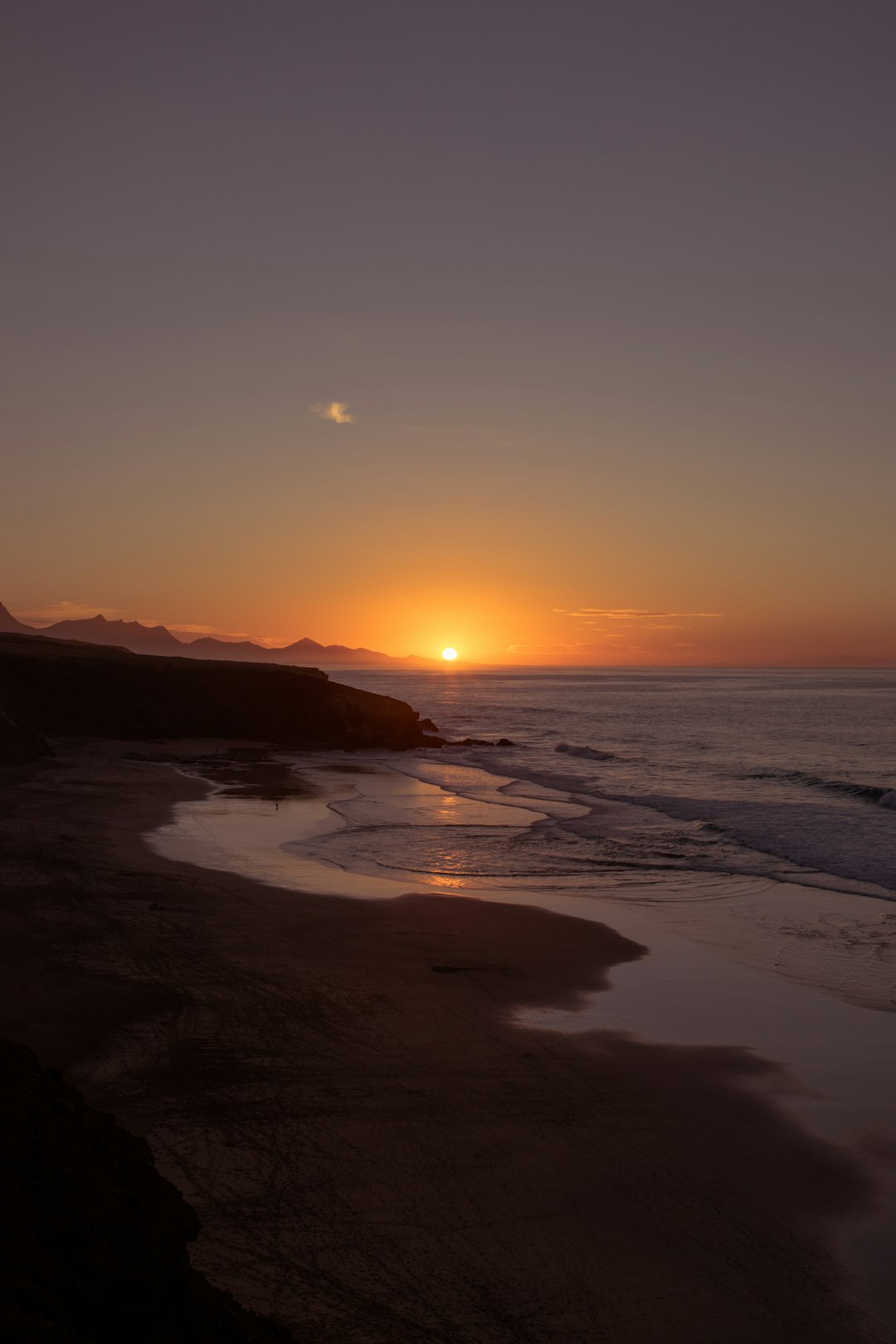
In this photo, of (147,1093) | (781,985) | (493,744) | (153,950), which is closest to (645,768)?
(493,744)

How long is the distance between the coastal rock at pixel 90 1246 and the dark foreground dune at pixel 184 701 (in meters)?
42.2

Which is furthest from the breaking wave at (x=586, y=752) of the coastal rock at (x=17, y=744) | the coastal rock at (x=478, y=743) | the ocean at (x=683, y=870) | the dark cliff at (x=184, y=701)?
the coastal rock at (x=17, y=744)

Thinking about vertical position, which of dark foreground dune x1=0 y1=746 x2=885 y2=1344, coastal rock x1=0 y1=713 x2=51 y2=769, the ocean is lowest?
the ocean

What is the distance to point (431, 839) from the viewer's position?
22.6m

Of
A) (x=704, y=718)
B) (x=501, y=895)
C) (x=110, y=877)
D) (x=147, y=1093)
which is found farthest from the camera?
(x=704, y=718)

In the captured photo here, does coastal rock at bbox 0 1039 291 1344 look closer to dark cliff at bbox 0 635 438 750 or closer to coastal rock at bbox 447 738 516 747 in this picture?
dark cliff at bbox 0 635 438 750

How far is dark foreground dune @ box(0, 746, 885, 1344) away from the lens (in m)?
5.52

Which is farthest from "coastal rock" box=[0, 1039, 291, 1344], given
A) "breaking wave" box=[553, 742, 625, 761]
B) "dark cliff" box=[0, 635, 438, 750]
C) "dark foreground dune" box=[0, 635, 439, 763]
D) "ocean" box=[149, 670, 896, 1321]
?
"breaking wave" box=[553, 742, 625, 761]

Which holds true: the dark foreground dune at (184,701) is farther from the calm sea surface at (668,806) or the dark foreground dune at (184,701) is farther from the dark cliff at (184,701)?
the calm sea surface at (668,806)

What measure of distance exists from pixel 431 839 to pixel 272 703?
97.1ft

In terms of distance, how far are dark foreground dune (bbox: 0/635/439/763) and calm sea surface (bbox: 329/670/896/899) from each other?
497 centimetres

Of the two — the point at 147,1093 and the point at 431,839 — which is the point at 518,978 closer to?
the point at 147,1093

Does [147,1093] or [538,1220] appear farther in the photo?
[147,1093]

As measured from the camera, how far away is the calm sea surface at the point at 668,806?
65.8 ft
